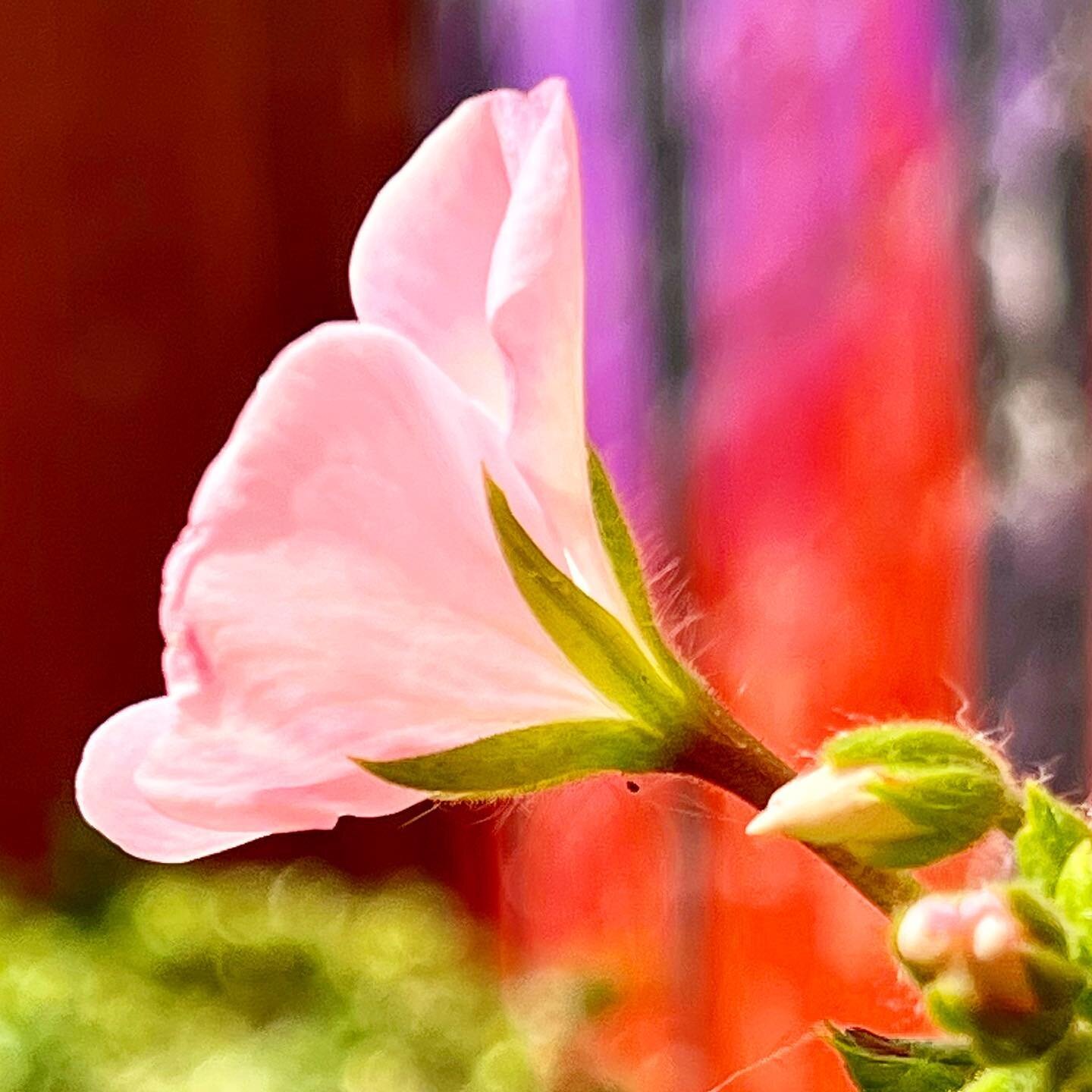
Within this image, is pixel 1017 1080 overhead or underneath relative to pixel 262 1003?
overhead

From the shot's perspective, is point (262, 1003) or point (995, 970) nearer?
point (995, 970)

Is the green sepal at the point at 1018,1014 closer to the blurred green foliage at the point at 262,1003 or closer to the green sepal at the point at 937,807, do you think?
the green sepal at the point at 937,807

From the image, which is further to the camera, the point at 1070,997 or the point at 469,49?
the point at 469,49

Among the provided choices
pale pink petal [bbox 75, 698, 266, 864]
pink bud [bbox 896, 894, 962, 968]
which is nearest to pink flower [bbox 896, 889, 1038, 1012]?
pink bud [bbox 896, 894, 962, 968]

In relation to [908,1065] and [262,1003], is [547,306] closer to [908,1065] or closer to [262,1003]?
[908,1065]

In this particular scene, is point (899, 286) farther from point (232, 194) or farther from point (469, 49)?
point (232, 194)

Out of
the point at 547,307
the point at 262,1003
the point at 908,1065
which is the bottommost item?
the point at 262,1003

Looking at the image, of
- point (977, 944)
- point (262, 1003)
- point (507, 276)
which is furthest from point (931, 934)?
point (262, 1003)

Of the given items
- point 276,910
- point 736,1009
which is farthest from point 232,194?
point 736,1009

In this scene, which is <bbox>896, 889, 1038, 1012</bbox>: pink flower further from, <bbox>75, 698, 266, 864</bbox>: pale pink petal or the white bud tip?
<bbox>75, 698, 266, 864</bbox>: pale pink petal
